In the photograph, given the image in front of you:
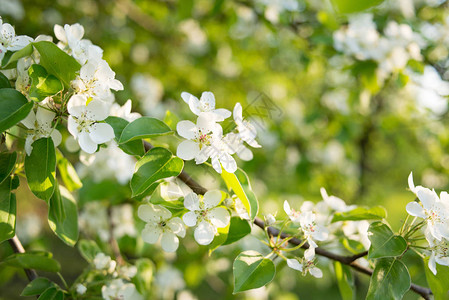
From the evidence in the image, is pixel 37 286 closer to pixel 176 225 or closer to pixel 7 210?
pixel 7 210

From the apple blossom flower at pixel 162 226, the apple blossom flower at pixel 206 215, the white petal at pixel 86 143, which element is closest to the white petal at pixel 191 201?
the apple blossom flower at pixel 206 215

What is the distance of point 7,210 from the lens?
0.91 m

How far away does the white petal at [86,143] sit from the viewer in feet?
2.76

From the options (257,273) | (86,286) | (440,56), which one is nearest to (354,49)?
(440,56)

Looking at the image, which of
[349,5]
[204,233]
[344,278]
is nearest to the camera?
[349,5]

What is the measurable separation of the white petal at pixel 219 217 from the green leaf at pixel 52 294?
46cm

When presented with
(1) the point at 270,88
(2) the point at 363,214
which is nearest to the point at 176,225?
(2) the point at 363,214

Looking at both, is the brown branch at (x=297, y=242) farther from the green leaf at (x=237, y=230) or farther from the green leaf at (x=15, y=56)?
the green leaf at (x=15, y=56)

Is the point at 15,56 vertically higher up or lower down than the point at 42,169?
higher up

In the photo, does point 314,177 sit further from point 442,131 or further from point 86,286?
point 86,286

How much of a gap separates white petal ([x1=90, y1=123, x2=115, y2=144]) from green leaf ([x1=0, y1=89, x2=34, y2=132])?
4.9 inches

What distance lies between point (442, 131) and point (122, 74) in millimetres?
2603

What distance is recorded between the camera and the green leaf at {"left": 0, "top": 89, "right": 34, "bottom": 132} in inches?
29.7

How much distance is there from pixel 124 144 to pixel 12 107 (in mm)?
220
